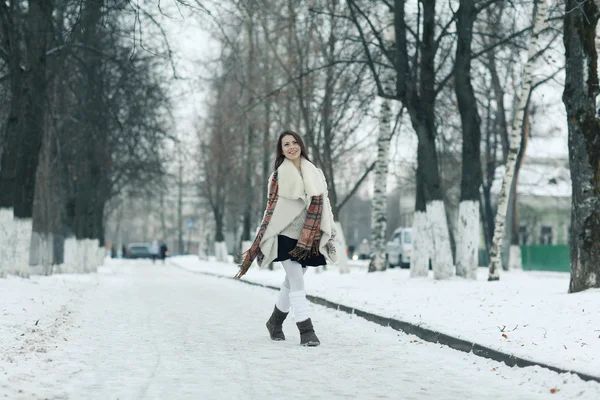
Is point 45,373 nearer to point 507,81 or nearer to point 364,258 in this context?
point 507,81

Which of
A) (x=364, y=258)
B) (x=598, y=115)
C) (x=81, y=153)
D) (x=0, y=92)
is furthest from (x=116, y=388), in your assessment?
(x=364, y=258)

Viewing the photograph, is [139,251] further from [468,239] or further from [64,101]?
[468,239]

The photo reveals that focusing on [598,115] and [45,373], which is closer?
[45,373]

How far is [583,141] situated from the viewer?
1316 centimetres

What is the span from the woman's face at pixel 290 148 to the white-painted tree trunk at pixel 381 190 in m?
17.2

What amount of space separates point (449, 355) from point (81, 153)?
76.9 feet

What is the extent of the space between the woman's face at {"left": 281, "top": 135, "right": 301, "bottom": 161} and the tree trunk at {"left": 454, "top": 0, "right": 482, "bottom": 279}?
35.8 ft

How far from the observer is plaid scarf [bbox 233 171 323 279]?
8.88m

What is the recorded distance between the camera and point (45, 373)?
700 centimetres

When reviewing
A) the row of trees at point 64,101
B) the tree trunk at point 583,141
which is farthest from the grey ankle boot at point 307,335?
the row of trees at point 64,101

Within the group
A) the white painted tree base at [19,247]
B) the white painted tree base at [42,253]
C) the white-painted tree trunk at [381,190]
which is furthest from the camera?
the white-painted tree trunk at [381,190]

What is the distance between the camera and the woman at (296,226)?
353 inches

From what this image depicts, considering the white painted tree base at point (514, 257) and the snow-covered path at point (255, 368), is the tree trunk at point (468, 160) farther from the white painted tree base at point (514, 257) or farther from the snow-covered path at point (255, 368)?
the white painted tree base at point (514, 257)

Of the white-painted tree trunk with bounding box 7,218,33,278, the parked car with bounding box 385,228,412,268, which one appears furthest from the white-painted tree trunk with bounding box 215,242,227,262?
the white-painted tree trunk with bounding box 7,218,33,278
